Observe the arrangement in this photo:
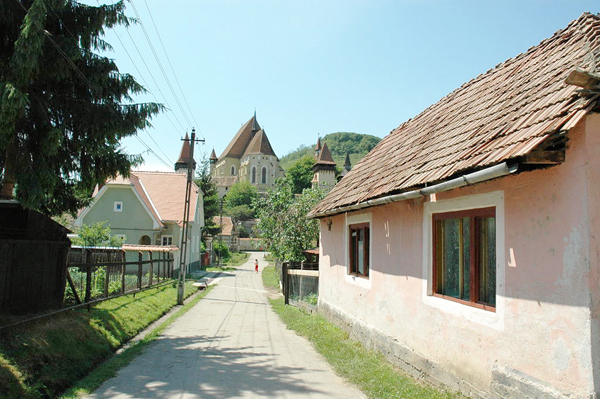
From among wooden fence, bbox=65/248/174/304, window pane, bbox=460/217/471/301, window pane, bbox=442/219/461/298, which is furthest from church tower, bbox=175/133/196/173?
window pane, bbox=460/217/471/301

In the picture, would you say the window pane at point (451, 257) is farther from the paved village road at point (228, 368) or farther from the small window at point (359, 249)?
the small window at point (359, 249)

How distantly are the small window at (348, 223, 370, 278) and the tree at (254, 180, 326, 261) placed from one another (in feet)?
49.2

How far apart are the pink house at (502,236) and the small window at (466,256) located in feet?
0.06

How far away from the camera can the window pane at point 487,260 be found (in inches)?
214

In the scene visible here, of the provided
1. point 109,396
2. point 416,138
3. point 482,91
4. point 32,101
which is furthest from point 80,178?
point 482,91

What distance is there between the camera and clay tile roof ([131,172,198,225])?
115 feet

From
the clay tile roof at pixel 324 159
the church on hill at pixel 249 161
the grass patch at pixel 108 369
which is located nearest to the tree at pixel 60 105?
the grass patch at pixel 108 369

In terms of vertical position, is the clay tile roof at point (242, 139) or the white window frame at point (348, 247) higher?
the clay tile roof at point (242, 139)

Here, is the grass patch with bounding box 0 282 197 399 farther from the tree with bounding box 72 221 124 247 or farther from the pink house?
the tree with bounding box 72 221 124 247

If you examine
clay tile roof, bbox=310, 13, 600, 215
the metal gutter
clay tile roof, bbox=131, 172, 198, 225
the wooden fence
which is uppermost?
clay tile roof, bbox=131, 172, 198, 225

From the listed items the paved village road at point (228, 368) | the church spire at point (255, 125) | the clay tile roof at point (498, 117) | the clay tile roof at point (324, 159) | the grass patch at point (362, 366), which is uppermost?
the church spire at point (255, 125)

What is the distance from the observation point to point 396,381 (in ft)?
22.0

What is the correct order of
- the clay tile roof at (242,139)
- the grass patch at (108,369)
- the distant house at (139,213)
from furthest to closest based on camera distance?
the clay tile roof at (242,139) → the distant house at (139,213) → the grass patch at (108,369)

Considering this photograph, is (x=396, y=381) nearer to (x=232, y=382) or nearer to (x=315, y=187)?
(x=232, y=382)
